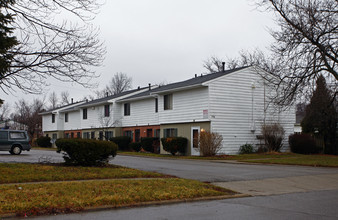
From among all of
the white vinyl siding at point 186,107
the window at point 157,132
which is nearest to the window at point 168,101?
the white vinyl siding at point 186,107

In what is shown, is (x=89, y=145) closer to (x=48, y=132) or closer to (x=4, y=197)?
(x=4, y=197)

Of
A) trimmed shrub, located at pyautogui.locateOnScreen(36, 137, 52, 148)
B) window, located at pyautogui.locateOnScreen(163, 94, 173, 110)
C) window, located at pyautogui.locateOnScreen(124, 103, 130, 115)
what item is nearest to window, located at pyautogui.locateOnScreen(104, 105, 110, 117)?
window, located at pyautogui.locateOnScreen(124, 103, 130, 115)

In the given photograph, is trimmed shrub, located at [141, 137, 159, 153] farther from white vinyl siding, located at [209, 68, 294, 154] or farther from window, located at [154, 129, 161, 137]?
white vinyl siding, located at [209, 68, 294, 154]

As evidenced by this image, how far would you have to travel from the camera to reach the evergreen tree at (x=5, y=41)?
12.2 metres

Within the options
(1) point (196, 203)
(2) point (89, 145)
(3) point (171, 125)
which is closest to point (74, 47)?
(2) point (89, 145)

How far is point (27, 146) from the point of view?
28.0 m

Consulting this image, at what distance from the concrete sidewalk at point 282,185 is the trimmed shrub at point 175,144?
15588mm

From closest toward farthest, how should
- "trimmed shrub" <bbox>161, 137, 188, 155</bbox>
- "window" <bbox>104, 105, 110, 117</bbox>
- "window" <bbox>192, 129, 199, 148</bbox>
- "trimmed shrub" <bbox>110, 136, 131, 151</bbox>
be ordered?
"window" <bbox>192, 129, 199, 148</bbox>
"trimmed shrub" <bbox>161, 137, 188, 155</bbox>
"trimmed shrub" <bbox>110, 136, 131, 151</bbox>
"window" <bbox>104, 105, 110, 117</bbox>

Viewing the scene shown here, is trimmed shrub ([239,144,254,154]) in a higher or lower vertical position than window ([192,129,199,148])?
lower

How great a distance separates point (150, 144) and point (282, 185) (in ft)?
72.6

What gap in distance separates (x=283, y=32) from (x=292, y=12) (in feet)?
4.02

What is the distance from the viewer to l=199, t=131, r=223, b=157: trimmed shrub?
91.2 ft

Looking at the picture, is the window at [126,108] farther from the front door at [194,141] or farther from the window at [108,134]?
the front door at [194,141]

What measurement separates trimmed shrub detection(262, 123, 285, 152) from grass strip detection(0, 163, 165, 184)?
17748 mm
